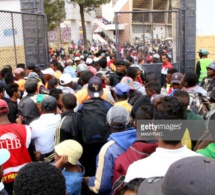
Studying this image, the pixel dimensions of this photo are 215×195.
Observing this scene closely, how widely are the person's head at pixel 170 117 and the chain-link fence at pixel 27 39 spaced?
22.9 feet

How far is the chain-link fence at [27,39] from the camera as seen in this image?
9.18m

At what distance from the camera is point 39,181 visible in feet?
5.81

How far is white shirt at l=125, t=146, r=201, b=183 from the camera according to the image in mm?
2170

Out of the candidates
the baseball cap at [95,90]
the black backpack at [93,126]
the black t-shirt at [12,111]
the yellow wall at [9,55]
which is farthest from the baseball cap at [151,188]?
the yellow wall at [9,55]

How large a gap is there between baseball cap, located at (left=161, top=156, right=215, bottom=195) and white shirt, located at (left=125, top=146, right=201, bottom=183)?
620mm

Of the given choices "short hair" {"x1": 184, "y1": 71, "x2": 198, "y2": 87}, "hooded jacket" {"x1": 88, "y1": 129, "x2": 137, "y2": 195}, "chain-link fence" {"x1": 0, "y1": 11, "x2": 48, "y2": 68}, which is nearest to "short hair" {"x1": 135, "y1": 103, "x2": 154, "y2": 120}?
"hooded jacket" {"x1": 88, "y1": 129, "x2": 137, "y2": 195}

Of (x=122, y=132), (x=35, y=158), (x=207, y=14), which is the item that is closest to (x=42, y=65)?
(x=207, y=14)

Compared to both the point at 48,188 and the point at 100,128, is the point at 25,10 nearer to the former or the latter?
the point at 100,128

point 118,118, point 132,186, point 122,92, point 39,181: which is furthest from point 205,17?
point 39,181

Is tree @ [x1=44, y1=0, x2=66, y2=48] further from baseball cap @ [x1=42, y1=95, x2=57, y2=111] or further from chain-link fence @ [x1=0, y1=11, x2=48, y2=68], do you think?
baseball cap @ [x1=42, y1=95, x2=57, y2=111]

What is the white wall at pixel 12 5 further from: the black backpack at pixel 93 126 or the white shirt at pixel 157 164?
the white shirt at pixel 157 164

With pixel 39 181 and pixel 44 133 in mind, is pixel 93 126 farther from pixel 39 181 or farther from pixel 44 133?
pixel 39 181

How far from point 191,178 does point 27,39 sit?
8582mm

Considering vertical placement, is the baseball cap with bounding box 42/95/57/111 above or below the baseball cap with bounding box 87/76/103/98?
below
